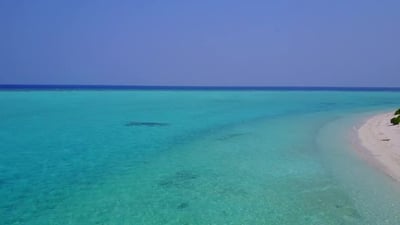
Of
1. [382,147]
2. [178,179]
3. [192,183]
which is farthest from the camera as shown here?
[382,147]

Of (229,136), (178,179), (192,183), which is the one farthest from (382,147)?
(178,179)

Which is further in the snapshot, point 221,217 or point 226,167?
point 226,167

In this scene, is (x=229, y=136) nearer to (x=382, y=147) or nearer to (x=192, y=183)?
(x=382, y=147)

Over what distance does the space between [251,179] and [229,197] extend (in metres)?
1.41

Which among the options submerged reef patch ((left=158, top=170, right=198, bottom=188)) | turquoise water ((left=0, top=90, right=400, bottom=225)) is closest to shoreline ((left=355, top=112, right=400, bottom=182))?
turquoise water ((left=0, top=90, right=400, bottom=225))

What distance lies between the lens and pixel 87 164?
31.8ft

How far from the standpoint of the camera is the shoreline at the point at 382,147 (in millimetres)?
8998

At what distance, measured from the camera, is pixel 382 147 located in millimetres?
11500

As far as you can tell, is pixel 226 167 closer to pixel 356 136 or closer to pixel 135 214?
pixel 135 214

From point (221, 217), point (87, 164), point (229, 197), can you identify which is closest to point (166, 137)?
point (87, 164)

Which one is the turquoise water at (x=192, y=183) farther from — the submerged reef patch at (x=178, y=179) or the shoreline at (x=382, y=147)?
the shoreline at (x=382, y=147)

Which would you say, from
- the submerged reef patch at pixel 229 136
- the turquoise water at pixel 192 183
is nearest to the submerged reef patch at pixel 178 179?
the turquoise water at pixel 192 183

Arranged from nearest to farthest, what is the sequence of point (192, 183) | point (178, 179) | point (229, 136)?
point (192, 183)
point (178, 179)
point (229, 136)

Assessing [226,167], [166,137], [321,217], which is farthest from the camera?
[166,137]
